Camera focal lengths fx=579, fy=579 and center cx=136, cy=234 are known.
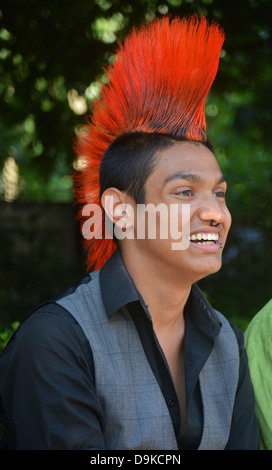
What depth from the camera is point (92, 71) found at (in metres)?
5.91

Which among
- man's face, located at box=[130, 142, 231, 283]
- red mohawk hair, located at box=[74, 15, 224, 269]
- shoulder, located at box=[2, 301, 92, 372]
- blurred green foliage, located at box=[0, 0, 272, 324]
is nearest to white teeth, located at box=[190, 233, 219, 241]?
man's face, located at box=[130, 142, 231, 283]

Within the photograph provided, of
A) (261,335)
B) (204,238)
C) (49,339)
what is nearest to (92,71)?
(261,335)

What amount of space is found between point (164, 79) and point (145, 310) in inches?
32.8

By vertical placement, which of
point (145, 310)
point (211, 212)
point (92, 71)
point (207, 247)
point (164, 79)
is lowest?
point (145, 310)

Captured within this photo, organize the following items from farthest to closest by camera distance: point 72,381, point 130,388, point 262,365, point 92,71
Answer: point 92,71
point 262,365
point 130,388
point 72,381

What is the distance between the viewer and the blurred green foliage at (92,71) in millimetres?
5438

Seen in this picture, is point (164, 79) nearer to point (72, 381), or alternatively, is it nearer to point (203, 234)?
point (203, 234)

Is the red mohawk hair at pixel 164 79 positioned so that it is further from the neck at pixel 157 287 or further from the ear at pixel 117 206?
the neck at pixel 157 287

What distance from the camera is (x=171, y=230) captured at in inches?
76.0

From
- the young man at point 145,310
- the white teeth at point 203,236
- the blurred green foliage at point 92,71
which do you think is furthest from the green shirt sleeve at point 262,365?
the blurred green foliage at point 92,71

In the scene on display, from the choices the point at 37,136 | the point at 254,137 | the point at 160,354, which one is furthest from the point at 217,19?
the point at 160,354

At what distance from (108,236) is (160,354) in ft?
1.81

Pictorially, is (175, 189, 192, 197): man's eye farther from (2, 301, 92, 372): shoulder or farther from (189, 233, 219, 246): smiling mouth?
(2, 301, 92, 372): shoulder

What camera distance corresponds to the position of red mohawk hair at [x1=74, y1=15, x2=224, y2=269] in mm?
2082
